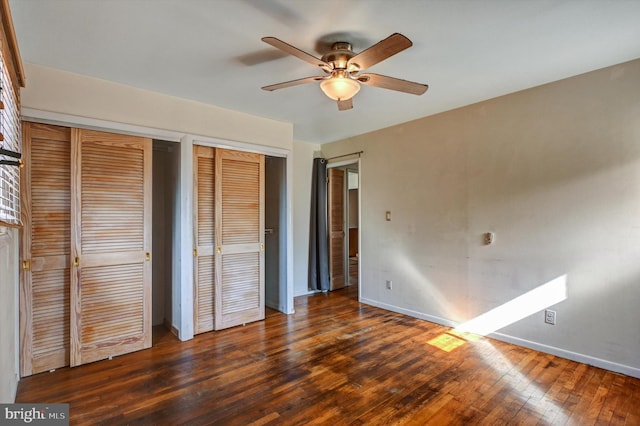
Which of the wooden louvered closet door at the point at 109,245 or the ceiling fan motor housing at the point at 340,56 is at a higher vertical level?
the ceiling fan motor housing at the point at 340,56

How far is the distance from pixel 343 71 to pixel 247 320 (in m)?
2.87

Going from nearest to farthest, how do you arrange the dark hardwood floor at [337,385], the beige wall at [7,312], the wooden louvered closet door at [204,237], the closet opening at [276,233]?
the beige wall at [7,312] < the dark hardwood floor at [337,385] < the wooden louvered closet door at [204,237] < the closet opening at [276,233]

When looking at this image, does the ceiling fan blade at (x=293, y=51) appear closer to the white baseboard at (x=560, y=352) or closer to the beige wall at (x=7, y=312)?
the beige wall at (x=7, y=312)

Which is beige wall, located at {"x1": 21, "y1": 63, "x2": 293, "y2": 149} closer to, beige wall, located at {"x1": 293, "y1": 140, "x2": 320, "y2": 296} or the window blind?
the window blind

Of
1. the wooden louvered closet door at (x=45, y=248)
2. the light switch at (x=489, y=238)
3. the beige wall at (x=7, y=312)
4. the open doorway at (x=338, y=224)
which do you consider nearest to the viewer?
the beige wall at (x=7, y=312)

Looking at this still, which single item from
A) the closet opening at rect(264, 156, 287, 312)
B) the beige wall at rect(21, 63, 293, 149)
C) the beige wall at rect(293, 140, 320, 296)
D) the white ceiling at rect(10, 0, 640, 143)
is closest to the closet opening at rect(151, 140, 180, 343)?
the beige wall at rect(21, 63, 293, 149)

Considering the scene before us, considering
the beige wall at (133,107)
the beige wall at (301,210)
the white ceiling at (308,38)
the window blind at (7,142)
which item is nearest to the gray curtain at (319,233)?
the beige wall at (301,210)

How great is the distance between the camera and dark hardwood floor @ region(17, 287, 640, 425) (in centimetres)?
198

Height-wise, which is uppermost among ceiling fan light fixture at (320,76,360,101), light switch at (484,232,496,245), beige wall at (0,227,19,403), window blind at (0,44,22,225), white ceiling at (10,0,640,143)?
white ceiling at (10,0,640,143)

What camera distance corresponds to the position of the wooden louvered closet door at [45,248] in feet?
7.98

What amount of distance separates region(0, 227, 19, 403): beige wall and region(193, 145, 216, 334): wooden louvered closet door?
53.2 inches

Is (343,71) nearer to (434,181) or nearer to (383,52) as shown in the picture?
(383,52)

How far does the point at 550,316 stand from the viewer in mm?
2822

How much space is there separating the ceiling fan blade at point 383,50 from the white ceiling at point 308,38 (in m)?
0.20
